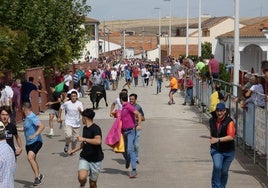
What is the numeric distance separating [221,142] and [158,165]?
162 inches

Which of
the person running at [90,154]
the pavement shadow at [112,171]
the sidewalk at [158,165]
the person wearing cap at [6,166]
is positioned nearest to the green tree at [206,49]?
the sidewalk at [158,165]

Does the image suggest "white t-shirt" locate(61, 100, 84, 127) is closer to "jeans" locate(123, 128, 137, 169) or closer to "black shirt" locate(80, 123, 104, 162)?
"jeans" locate(123, 128, 137, 169)

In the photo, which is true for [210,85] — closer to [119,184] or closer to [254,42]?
[119,184]

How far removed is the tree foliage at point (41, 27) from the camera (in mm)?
26438

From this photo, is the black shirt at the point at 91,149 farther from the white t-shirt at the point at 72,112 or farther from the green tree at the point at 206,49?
the green tree at the point at 206,49

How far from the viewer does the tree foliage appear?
26438 mm

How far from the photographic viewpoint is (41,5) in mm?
29188

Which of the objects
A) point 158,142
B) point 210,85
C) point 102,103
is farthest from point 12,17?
point 158,142

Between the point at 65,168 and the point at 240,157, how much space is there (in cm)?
411

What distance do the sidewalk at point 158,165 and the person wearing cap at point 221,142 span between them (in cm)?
157

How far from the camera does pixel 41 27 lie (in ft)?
92.9

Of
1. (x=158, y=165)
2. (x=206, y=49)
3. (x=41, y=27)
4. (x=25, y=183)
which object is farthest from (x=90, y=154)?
(x=206, y=49)

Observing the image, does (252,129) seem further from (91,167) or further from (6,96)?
(6,96)

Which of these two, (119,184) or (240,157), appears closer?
(119,184)
